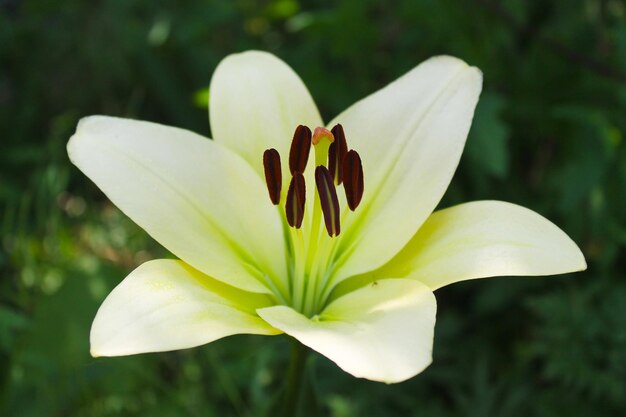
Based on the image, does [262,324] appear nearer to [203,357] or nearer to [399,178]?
[399,178]

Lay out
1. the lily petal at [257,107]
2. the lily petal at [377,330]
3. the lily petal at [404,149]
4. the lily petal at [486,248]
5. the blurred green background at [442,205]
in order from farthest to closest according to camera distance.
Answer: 1. the blurred green background at [442,205]
2. the lily petal at [257,107]
3. the lily petal at [404,149]
4. the lily petal at [486,248]
5. the lily petal at [377,330]

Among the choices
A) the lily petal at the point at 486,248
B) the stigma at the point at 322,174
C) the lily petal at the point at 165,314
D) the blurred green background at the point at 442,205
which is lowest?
the blurred green background at the point at 442,205

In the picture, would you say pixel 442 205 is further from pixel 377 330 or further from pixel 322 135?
pixel 377 330

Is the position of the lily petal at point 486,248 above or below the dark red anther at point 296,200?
below

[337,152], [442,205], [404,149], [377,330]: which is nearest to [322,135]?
[337,152]

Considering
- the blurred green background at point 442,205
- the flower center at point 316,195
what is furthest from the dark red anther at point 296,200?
the blurred green background at point 442,205

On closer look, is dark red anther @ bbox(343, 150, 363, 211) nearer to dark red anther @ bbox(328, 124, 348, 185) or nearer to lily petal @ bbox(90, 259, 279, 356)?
dark red anther @ bbox(328, 124, 348, 185)

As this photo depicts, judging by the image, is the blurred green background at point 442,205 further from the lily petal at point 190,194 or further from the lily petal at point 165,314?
the lily petal at point 165,314
